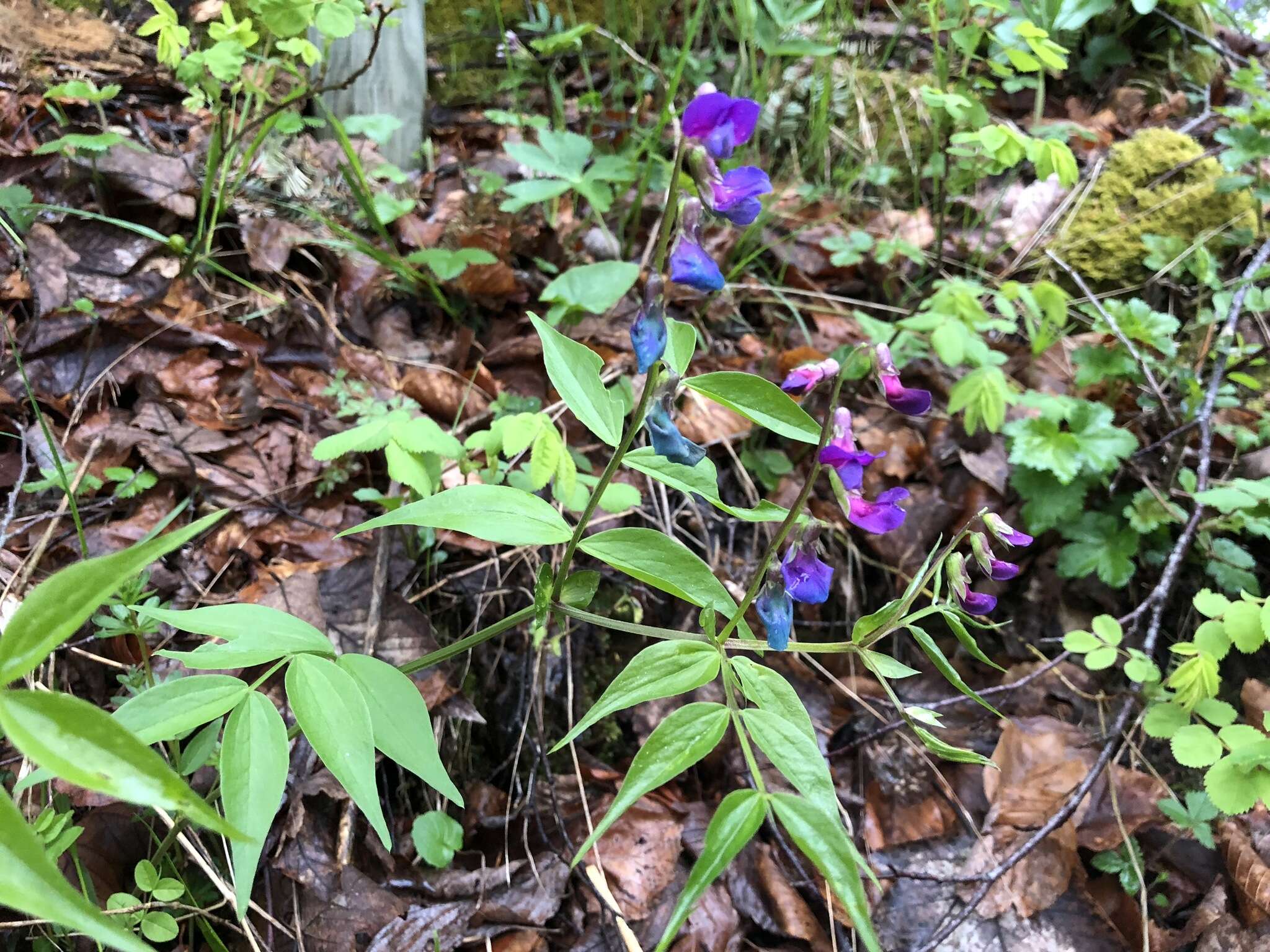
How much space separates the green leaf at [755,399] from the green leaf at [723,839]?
20.5 inches

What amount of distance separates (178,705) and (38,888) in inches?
16.8

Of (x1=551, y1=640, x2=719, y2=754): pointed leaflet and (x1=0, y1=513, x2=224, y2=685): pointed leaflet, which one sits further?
(x1=551, y1=640, x2=719, y2=754): pointed leaflet

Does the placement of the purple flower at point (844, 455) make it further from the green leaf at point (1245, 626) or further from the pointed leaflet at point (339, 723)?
the green leaf at point (1245, 626)

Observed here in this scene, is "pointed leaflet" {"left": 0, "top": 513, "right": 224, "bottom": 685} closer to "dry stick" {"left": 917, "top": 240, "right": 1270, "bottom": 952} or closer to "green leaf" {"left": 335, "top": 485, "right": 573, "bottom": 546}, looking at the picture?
"green leaf" {"left": 335, "top": 485, "right": 573, "bottom": 546}

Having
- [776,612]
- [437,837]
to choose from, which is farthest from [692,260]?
[437,837]

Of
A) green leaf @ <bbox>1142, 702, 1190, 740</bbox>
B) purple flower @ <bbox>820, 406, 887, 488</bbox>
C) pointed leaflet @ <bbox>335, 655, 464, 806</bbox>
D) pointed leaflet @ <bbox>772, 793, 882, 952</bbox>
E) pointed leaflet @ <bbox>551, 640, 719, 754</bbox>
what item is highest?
purple flower @ <bbox>820, 406, 887, 488</bbox>

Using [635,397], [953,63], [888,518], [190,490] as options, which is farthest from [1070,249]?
[190,490]

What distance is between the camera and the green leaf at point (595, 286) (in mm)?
2406

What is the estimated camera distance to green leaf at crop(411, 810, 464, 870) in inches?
67.2

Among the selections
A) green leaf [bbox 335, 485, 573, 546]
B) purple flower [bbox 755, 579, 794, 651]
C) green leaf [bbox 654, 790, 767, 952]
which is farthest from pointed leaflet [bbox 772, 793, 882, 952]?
green leaf [bbox 335, 485, 573, 546]

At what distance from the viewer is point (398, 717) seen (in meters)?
1.25

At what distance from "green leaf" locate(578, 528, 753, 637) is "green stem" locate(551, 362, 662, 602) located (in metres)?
0.03

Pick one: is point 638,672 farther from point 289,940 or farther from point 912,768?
point 912,768

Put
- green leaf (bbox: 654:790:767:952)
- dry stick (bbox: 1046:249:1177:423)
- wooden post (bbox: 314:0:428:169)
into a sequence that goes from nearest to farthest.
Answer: green leaf (bbox: 654:790:767:952)
dry stick (bbox: 1046:249:1177:423)
wooden post (bbox: 314:0:428:169)
